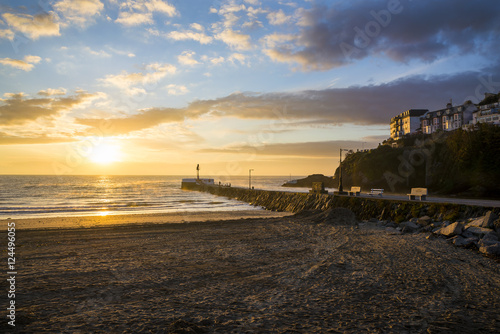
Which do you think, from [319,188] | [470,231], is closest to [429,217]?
[470,231]

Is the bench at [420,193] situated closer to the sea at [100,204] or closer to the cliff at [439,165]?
the sea at [100,204]

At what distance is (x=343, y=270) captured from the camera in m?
10.9

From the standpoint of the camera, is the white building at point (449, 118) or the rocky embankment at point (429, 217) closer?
the rocky embankment at point (429, 217)

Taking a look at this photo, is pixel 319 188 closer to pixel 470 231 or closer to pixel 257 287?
pixel 470 231

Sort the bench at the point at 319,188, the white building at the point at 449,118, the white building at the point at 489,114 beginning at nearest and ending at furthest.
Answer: the bench at the point at 319,188 → the white building at the point at 489,114 → the white building at the point at 449,118

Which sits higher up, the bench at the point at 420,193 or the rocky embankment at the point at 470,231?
the bench at the point at 420,193

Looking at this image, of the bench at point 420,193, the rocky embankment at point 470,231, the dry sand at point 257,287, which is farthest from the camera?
the bench at point 420,193

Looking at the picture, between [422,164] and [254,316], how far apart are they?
6858 centimetres

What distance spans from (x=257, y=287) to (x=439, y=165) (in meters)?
62.4

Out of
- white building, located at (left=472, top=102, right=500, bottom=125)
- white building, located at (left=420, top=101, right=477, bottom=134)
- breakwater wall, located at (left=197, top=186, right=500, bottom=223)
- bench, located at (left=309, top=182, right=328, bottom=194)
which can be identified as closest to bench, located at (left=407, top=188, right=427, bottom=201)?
breakwater wall, located at (left=197, top=186, right=500, bottom=223)

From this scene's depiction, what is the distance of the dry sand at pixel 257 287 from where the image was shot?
6707mm

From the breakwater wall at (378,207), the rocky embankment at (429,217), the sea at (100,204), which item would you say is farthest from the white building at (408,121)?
the rocky embankment at (429,217)

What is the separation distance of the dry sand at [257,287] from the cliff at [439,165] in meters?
42.2

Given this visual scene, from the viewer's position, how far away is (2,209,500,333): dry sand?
6707mm
